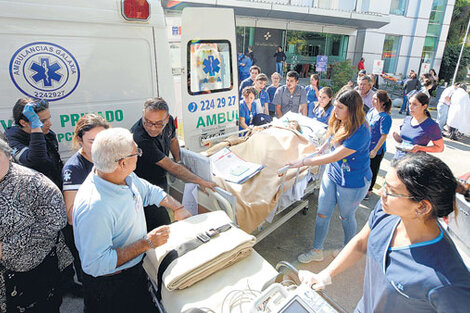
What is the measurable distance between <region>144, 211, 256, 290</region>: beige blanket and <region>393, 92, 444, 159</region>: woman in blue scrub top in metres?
2.66

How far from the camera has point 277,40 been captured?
652 inches

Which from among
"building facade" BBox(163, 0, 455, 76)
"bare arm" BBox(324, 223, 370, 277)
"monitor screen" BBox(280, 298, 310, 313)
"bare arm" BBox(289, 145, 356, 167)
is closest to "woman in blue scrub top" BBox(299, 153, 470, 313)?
"bare arm" BBox(324, 223, 370, 277)

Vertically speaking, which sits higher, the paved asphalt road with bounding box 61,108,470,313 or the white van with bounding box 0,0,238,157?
the white van with bounding box 0,0,238,157

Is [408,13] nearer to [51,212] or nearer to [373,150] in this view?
[373,150]

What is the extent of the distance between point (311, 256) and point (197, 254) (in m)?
1.94

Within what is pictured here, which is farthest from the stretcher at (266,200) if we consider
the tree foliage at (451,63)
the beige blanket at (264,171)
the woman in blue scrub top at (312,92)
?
the tree foliage at (451,63)

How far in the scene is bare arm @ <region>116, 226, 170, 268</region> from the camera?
156cm

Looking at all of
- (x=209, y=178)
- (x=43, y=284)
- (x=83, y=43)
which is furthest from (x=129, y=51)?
(x=43, y=284)

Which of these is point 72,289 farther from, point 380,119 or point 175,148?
point 380,119

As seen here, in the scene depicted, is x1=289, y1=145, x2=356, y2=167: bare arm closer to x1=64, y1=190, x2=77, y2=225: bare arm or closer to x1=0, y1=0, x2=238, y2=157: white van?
x1=0, y1=0, x2=238, y2=157: white van

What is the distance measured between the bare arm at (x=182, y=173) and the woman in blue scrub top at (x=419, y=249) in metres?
1.53

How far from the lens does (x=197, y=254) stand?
161 cm

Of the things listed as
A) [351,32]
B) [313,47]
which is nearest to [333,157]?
[313,47]

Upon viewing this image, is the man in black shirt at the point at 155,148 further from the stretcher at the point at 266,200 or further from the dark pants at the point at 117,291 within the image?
the dark pants at the point at 117,291
